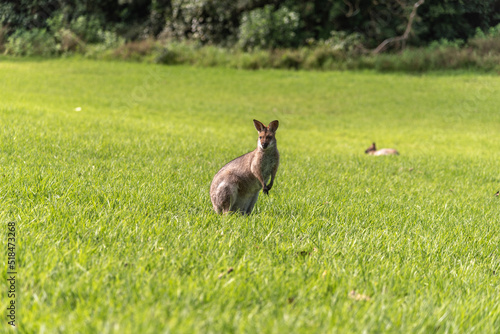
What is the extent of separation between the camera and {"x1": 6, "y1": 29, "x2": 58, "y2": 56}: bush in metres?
29.3

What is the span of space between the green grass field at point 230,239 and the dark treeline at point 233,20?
64.3 feet

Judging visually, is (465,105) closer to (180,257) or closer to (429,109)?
(429,109)

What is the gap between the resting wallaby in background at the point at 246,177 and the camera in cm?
382

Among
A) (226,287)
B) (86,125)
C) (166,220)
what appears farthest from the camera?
(86,125)

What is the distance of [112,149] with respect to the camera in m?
7.16

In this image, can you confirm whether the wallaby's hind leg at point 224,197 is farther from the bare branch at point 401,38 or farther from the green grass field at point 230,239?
the bare branch at point 401,38

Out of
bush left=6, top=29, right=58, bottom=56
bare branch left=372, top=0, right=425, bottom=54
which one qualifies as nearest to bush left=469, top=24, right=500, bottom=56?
bare branch left=372, top=0, right=425, bottom=54

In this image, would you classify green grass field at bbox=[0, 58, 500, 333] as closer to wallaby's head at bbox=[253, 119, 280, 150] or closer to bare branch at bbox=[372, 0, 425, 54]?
wallaby's head at bbox=[253, 119, 280, 150]

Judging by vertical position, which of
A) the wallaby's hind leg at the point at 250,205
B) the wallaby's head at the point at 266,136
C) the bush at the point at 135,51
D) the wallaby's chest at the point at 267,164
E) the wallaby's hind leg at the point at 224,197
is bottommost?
the bush at the point at 135,51

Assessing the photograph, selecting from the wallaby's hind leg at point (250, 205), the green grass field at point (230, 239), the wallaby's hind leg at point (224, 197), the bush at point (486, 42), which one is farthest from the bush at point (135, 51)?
the wallaby's hind leg at point (224, 197)

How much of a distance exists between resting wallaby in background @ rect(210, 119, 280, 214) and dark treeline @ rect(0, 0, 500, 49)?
76.3 feet

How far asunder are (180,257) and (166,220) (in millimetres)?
979

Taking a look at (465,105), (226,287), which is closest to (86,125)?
(226,287)

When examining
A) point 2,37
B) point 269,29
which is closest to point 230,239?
point 269,29
